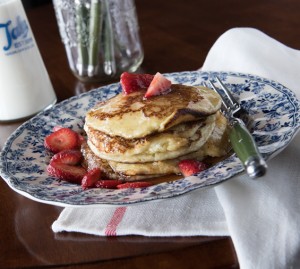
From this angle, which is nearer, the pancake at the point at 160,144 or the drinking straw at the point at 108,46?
the pancake at the point at 160,144

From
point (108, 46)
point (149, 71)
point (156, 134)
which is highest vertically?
point (156, 134)

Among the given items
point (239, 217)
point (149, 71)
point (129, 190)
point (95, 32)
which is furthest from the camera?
point (149, 71)

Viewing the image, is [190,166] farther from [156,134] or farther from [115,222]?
[115,222]

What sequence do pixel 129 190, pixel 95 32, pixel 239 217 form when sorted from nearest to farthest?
pixel 239 217, pixel 129 190, pixel 95 32

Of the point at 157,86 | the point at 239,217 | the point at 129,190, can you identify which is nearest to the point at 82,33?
the point at 157,86

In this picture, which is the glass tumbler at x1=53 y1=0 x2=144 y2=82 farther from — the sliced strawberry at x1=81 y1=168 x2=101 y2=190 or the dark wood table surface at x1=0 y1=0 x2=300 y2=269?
the sliced strawberry at x1=81 y1=168 x2=101 y2=190

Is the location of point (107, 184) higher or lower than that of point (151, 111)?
lower

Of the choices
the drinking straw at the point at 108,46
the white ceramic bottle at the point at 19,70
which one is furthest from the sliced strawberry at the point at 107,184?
the drinking straw at the point at 108,46

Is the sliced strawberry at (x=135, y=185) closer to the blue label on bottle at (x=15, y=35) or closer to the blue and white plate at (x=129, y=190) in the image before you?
the blue and white plate at (x=129, y=190)
